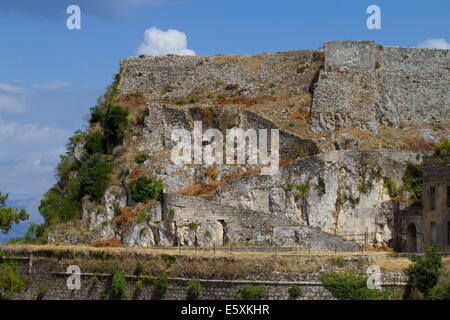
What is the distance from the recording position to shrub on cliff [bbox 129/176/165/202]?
50938 millimetres

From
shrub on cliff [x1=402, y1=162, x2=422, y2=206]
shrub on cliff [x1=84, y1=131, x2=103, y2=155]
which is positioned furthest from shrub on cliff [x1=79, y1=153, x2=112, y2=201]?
shrub on cliff [x1=402, y1=162, x2=422, y2=206]

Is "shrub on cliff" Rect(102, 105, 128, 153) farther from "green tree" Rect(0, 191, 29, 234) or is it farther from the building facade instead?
the building facade

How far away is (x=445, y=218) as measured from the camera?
41906 mm

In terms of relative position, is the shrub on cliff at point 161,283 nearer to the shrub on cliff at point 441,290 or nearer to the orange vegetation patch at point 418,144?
the shrub on cliff at point 441,290

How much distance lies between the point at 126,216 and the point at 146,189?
Result: 2.05 metres

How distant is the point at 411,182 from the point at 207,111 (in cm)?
1562

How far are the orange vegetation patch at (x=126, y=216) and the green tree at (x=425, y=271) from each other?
19.5 meters

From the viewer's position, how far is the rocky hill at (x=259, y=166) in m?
47.8

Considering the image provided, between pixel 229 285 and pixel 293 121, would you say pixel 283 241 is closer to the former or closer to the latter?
pixel 229 285

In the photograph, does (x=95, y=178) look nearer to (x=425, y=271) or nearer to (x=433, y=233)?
(x=433, y=233)

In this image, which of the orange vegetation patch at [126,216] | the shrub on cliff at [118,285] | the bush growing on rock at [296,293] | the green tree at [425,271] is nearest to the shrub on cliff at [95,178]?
the orange vegetation patch at [126,216]

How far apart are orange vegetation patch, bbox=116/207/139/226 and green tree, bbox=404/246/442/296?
769 inches

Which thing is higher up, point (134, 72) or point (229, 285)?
point (134, 72)
